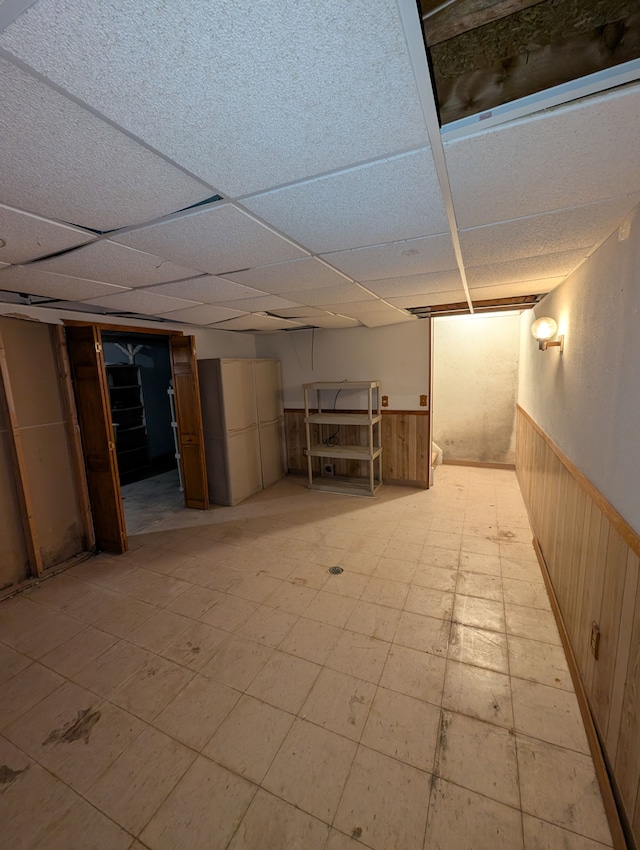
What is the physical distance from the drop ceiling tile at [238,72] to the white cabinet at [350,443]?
363 centimetres

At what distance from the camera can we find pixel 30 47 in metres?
0.66

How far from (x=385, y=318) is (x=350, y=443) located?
190 cm

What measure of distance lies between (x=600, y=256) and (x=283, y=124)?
185 cm

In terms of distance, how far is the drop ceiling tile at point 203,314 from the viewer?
10.7ft

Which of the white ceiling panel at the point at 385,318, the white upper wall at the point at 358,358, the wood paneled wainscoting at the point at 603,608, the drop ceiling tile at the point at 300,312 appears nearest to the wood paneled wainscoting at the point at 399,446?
the white upper wall at the point at 358,358

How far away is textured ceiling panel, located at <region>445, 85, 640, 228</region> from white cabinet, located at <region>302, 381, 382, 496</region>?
3201 mm

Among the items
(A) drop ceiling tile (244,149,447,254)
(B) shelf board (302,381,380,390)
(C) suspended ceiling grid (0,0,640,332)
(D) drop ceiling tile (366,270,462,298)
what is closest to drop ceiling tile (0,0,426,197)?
(C) suspended ceiling grid (0,0,640,332)

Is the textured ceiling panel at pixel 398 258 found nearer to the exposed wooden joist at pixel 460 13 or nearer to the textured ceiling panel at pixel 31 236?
the exposed wooden joist at pixel 460 13

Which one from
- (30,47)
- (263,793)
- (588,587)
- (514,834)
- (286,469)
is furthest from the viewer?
(286,469)

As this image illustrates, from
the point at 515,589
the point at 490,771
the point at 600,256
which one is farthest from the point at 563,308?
the point at 490,771

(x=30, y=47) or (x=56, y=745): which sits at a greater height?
(x=30, y=47)

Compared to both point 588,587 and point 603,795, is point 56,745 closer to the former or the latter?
point 603,795

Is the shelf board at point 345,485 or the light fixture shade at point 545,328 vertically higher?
the light fixture shade at point 545,328

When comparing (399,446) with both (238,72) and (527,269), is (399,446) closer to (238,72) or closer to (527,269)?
(527,269)
